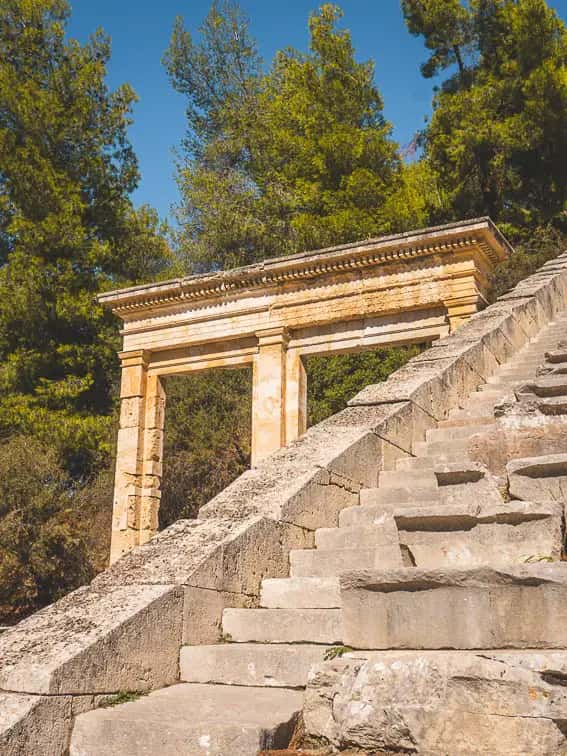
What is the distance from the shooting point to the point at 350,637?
11.1 feet

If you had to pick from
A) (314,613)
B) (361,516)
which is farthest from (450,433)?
(314,613)

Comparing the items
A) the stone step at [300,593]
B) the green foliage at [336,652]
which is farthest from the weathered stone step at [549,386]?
the green foliage at [336,652]

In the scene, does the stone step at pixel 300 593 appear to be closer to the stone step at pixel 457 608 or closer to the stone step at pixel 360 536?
the stone step at pixel 360 536

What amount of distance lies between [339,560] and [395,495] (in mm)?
887

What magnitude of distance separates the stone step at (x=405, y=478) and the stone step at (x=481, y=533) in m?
1.41

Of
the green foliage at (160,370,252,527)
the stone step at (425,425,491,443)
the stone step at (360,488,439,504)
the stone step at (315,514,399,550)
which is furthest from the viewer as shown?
the green foliage at (160,370,252,527)

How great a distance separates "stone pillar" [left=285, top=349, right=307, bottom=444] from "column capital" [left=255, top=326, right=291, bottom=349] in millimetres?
232

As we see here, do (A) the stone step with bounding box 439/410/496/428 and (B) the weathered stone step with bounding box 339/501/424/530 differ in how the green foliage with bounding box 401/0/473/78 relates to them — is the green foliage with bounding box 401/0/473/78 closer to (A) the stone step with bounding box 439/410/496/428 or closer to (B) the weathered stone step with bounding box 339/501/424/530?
(A) the stone step with bounding box 439/410/496/428

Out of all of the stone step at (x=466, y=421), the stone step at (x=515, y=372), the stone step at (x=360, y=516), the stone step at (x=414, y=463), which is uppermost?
the stone step at (x=515, y=372)

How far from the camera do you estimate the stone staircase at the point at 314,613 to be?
10.0 ft

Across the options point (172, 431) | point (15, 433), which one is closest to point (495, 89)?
point (172, 431)

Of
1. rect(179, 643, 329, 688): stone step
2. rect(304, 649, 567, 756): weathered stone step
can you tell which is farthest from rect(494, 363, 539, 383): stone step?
rect(304, 649, 567, 756): weathered stone step

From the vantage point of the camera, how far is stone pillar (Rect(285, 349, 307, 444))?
510 inches

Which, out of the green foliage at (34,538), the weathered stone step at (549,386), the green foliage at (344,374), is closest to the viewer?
the weathered stone step at (549,386)
